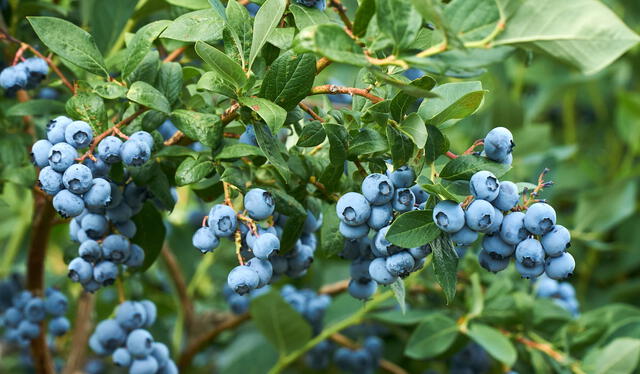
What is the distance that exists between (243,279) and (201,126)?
0.20 m

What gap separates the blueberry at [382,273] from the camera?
1.01 meters

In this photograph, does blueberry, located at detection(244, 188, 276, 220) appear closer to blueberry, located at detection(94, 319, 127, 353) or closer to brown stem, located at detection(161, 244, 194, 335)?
blueberry, located at detection(94, 319, 127, 353)

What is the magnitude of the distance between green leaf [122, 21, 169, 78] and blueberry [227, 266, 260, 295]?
31 cm

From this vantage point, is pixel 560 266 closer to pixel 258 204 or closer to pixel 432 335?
pixel 258 204

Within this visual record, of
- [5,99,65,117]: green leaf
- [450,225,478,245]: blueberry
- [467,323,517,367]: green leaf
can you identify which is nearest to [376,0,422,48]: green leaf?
[450,225,478,245]: blueberry

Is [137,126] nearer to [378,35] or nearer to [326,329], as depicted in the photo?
[378,35]

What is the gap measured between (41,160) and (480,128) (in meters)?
1.55

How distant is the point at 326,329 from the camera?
5.97 feet

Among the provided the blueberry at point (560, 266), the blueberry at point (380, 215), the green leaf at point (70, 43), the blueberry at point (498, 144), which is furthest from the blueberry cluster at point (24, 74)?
the blueberry at point (560, 266)

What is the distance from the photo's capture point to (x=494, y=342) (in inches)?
59.3

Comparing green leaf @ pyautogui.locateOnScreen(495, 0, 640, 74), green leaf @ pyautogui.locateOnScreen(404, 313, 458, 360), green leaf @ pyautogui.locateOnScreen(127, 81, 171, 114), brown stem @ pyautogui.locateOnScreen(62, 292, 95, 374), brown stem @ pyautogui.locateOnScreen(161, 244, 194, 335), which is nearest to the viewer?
green leaf @ pyautogui.locateOnScreen(495, 0, 640, 74)

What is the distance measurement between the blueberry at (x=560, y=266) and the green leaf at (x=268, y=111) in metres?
0.37

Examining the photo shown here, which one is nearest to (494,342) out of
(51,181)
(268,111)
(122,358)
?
(122,358)

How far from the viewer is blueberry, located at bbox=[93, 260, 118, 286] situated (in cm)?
115
